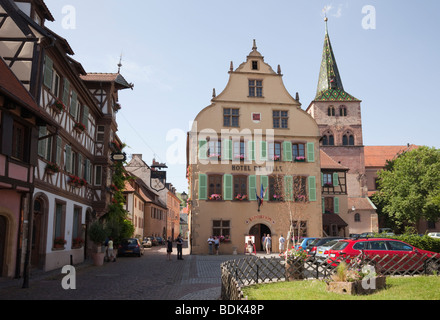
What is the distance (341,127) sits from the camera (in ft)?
209

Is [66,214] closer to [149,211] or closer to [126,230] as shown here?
[126,230]

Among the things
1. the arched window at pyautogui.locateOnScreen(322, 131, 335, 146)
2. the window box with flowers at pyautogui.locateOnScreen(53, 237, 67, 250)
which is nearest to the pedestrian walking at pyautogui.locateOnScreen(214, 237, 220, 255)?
the window box with flowers at pyautogui.locateOnScreen(53, 237, 67, 250)

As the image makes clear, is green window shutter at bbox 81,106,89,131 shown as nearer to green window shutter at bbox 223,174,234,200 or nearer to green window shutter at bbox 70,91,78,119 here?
green window shutter at bbox 70,91,78,119

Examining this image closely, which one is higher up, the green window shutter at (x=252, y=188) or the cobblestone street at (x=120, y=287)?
the green window shutter at (x=252, y=188)

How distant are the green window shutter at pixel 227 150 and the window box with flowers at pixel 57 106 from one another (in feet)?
53.5

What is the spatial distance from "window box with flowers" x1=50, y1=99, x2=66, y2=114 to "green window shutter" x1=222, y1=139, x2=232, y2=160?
53.5 feet

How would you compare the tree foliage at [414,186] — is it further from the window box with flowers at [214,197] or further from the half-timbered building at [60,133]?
the half-timbered building at [60,133]

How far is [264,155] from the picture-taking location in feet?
109

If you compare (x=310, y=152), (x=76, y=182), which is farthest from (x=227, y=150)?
(x=76, y=182)

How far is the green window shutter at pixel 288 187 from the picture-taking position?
3204 centimetres

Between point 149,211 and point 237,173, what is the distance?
25.9m

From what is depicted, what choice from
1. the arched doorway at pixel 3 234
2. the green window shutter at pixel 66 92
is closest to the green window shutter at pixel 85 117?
the green window shutter at pixel 66 92

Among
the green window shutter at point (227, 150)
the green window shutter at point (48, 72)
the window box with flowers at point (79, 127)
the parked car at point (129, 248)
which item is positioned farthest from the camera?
the green window shutter at point (227, 150)
